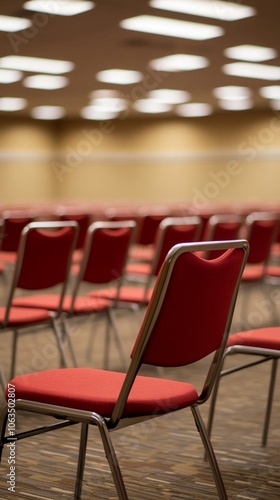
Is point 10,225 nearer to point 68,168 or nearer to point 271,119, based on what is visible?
point 271,119

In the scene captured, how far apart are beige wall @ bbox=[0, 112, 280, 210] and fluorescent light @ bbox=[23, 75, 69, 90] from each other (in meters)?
6.56

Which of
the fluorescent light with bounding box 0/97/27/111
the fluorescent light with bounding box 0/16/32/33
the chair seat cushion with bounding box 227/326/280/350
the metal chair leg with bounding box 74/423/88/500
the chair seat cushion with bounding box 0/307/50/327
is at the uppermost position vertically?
the fluorescent light with bounding box 0/97/27/111

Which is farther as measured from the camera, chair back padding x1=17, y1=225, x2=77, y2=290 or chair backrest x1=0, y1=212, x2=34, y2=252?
chair backrest x1=0, y1=212, x2=34, y2=252

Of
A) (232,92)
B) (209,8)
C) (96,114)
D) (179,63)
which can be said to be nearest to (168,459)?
(209,8)

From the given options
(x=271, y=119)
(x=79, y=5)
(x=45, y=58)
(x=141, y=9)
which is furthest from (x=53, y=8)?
(x=271, y=119)

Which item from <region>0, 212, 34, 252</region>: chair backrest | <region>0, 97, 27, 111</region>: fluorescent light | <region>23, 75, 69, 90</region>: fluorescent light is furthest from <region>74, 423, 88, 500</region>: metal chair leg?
<region>0, 97, 27, 111</region>: fluorescent light

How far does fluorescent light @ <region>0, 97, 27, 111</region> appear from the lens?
19203mm

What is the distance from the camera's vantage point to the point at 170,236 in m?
4.74

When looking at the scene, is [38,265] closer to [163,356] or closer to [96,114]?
[163,356]

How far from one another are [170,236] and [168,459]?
6.04 feet

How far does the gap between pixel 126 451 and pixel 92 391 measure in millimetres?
1200

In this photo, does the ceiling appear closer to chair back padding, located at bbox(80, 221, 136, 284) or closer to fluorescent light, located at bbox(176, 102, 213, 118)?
fluorescent light, located at bbox(176, 102, 213, 118)

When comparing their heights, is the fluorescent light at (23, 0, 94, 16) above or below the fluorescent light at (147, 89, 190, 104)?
below

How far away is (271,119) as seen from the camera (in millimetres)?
21750
